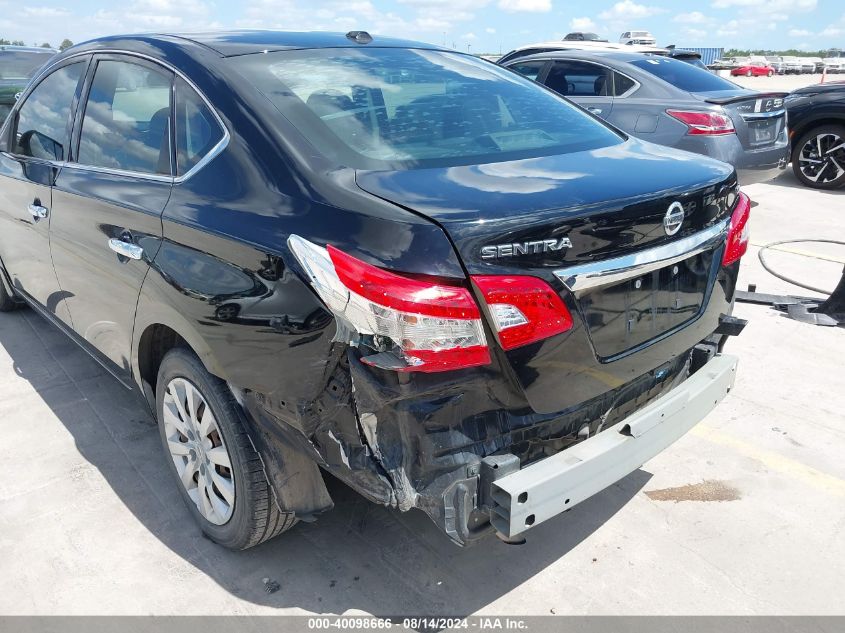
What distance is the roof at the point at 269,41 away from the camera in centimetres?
264

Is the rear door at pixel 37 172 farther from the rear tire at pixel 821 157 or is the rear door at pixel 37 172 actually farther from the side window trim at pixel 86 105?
the rear tire at pixel 821 157

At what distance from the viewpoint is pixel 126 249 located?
267cm

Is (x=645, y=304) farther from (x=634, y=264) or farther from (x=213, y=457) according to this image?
(x=213, y=457)

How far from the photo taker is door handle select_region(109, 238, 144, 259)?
260 cm

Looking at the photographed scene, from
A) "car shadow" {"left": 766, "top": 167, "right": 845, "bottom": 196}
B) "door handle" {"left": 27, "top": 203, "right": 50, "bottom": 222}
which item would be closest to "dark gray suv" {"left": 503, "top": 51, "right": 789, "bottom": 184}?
"car shadow" {"left": 766, "top": 167, "right": 845, "bottom": 196}

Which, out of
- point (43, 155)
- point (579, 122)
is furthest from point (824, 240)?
point (43, 155)

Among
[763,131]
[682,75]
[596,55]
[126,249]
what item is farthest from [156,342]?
[763,131]

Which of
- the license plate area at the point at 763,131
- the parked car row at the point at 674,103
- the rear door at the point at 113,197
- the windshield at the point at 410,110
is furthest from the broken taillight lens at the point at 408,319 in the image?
the license plate area at the point at 763,131

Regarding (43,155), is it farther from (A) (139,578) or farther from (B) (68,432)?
(A) (139,578)

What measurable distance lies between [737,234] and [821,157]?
798 centimetres

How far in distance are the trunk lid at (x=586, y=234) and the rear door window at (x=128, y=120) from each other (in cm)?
106

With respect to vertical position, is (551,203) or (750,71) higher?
(551,203)

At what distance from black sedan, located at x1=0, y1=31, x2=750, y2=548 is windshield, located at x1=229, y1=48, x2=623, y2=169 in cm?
1

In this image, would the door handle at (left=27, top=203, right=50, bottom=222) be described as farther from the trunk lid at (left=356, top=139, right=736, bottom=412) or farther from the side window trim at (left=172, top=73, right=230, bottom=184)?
the trunk lid at (left=356, top=139, right=736, bottom=412)
